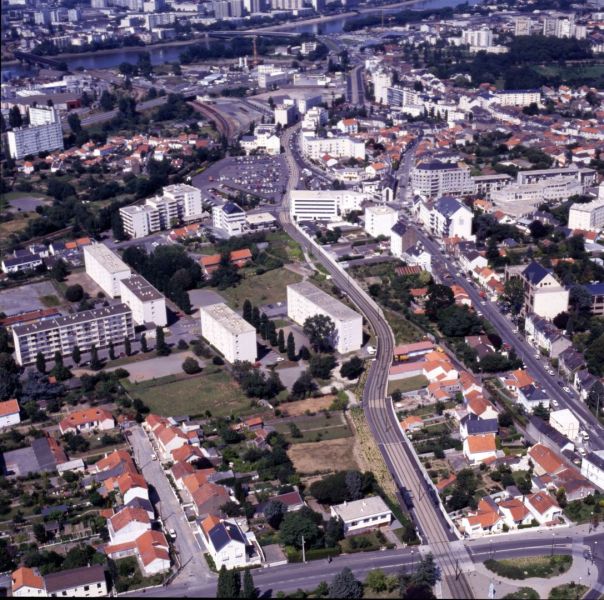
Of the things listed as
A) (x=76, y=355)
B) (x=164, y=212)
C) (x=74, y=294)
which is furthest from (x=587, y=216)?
(x=76, y=355)

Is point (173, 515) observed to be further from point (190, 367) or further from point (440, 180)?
point (440, 180)

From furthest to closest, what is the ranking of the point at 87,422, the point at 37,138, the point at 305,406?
the point at 37,138 → the point at 305,406 → the point at 87,422

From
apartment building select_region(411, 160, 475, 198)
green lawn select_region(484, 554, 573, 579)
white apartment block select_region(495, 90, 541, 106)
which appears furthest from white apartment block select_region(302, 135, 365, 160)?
green lawn select_region(484, 554, 573, 579)

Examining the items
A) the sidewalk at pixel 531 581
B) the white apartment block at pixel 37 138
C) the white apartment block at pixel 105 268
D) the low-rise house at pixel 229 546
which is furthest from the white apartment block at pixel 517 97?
the low-rise house at pixel 229 546

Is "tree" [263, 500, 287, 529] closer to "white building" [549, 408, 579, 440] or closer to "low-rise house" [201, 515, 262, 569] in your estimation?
"low-rise house" [201, 515, 262, 569]

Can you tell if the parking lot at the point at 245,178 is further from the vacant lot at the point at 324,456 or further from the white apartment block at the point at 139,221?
the vacant lot at the point at 324,456

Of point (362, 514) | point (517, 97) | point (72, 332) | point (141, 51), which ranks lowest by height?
point (362, 514)
